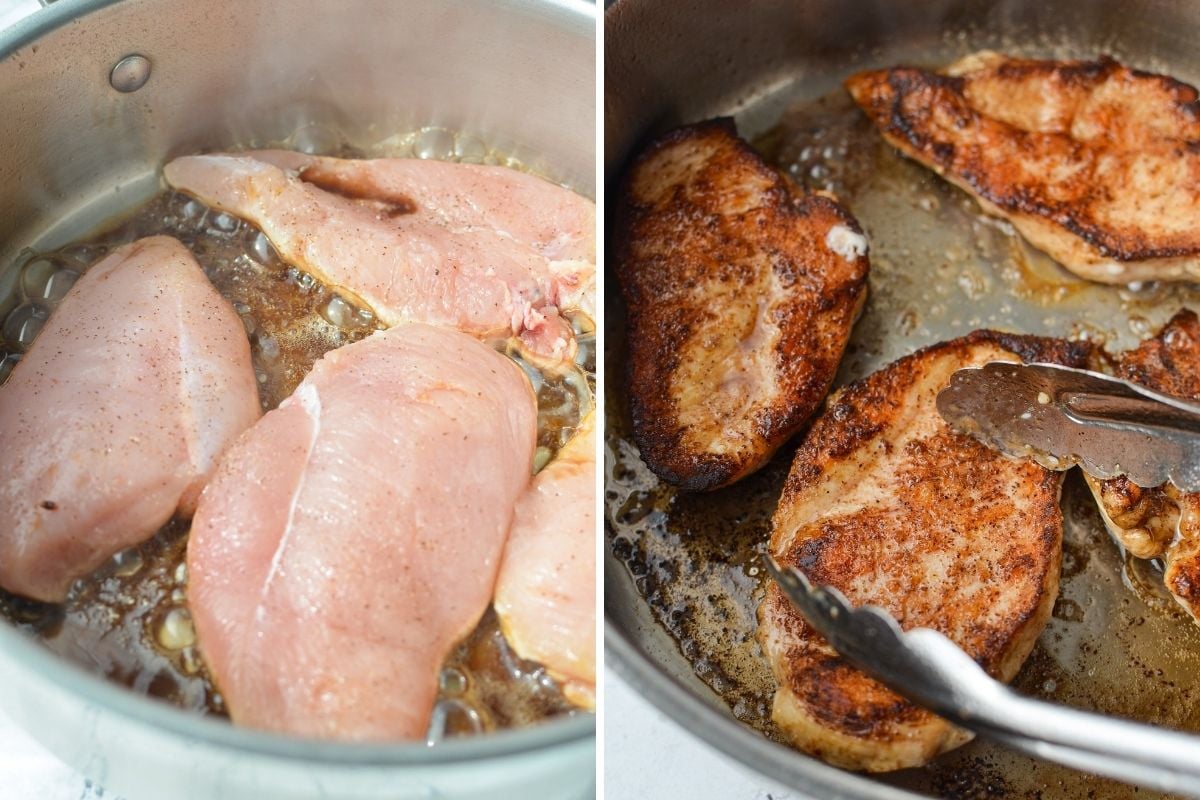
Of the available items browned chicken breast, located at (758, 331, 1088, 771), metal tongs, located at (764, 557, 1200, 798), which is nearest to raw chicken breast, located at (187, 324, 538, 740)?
metal tongs, located at (764, 557, 1200, 798)

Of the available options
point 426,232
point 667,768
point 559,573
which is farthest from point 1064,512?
point 426,232

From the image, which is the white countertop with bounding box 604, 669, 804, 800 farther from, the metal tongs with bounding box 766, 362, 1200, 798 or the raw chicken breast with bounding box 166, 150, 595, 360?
the raw chicken breast with bounding box 166, 150, 595, 360

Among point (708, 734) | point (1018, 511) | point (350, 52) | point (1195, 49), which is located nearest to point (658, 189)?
point (350, 52)

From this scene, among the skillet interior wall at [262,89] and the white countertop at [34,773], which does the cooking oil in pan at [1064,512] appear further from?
the white countertop at [34,773]

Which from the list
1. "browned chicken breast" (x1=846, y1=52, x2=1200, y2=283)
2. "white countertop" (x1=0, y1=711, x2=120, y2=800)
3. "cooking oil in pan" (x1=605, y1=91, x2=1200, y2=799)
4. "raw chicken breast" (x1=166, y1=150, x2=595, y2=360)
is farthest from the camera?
"browned chicken breast" (x1=846, y1=52, x2=1200, y2=283)

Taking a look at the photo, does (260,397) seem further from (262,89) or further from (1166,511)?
(1166,511)

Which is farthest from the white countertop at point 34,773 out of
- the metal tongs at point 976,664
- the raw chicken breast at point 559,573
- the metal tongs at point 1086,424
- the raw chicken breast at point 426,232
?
the metal tongs at point 1086,424
